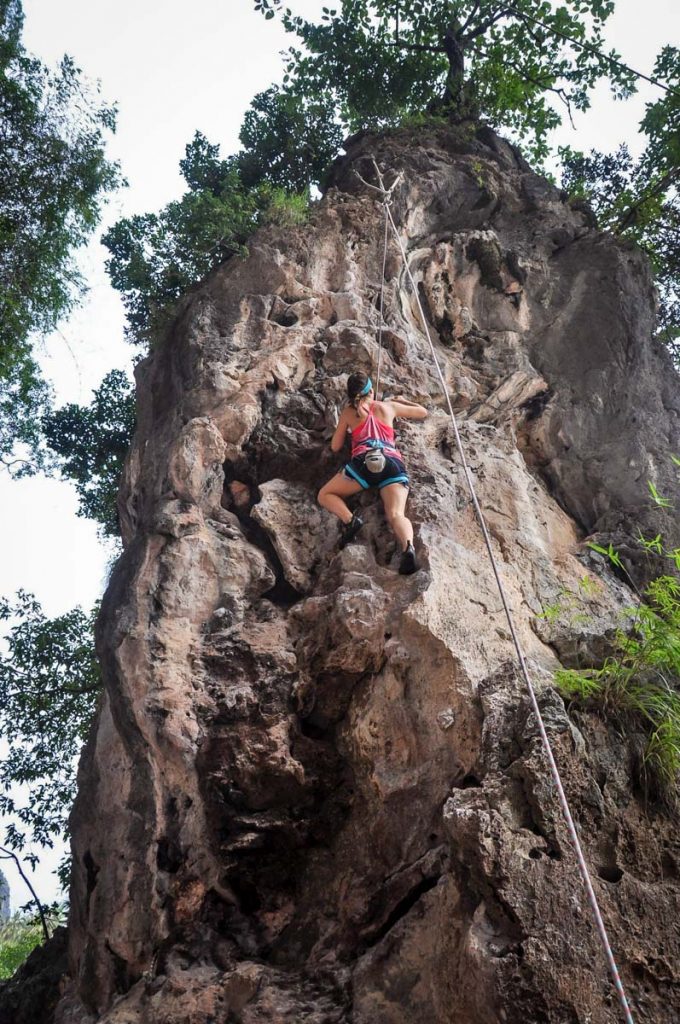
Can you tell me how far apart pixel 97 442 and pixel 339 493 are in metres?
6.49

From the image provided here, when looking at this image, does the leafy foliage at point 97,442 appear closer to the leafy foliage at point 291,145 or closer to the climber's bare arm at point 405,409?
the leafy foliage at point 291,145

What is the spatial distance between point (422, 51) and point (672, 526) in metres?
7.99

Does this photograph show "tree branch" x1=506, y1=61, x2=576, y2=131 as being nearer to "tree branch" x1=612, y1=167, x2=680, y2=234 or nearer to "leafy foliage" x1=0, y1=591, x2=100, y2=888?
"tree branch" x1=612, y1=167, x2=680, y2=234

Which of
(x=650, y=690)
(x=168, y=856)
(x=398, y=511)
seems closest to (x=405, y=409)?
(x=398, y=511)

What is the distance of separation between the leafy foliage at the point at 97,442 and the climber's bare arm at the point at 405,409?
19.2 ft

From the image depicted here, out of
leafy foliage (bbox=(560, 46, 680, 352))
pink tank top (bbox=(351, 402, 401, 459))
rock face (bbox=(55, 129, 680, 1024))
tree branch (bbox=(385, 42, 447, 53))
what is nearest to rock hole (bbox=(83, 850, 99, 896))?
rock face (bbox=(55, 129, 680, 1024))

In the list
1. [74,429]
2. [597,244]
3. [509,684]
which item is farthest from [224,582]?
[74,429]

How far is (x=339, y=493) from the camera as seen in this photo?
225 inches

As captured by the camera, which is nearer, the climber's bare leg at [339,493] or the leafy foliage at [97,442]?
the climber's bare leg at [339,493]

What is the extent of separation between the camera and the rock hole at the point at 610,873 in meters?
3.54

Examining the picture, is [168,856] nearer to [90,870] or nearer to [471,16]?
[90,870]

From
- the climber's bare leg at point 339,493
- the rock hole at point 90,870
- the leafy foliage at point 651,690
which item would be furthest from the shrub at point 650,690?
the rock hole at point 90,870

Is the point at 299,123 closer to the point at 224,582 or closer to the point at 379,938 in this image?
the point at 224,582

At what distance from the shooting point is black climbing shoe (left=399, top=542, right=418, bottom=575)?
200 inches
